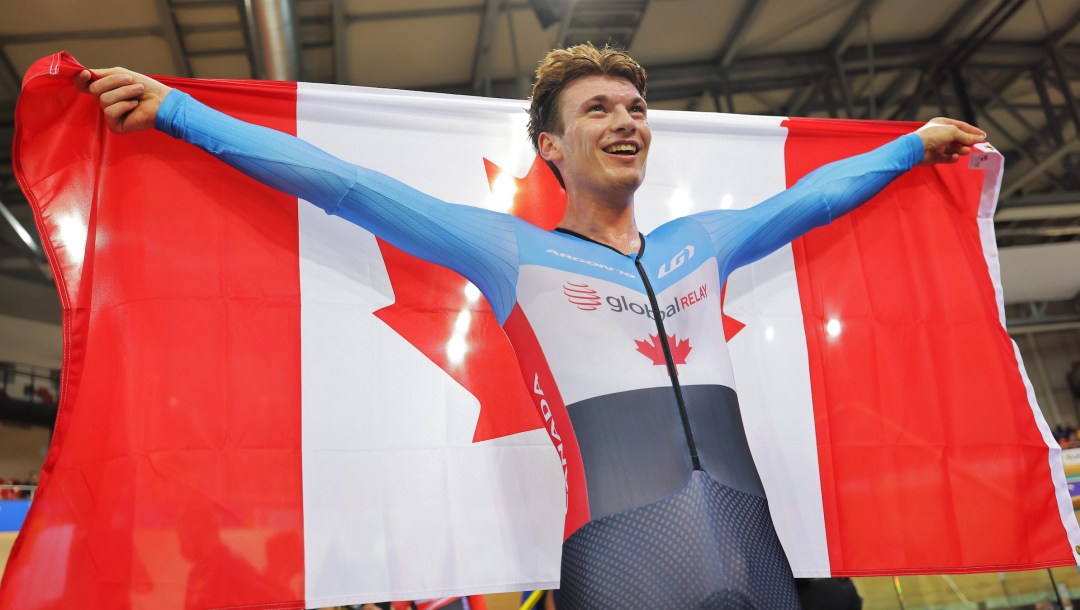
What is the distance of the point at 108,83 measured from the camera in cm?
215

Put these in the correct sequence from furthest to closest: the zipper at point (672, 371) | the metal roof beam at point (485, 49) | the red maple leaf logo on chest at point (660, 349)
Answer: the metal roof beam at point (485, 49)
the red maple leaf logo on chest at point (660, 349)
the zipper at point (672, 371)

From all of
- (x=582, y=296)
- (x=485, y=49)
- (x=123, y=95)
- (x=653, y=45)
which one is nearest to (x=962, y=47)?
(x=653, y=45)

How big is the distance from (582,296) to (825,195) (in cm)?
100

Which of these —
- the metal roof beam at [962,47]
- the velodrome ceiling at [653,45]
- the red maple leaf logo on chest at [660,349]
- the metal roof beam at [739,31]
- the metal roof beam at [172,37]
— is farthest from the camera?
the metal roof beam at [962,47]

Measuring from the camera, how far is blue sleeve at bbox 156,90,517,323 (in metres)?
2.15

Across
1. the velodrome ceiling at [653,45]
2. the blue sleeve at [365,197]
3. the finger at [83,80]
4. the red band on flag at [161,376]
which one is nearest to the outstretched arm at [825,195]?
the blue sleeve at [365,197]

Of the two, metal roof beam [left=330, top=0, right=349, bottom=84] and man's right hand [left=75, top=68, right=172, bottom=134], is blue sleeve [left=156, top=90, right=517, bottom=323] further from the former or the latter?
metal roof beam [left=330, top=0, right=349, bottom=84]

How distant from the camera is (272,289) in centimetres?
248

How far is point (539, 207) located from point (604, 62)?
58 cm

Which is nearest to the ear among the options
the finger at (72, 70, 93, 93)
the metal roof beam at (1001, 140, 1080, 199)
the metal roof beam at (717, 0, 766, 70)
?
the finger at (72, 70, 93, 93)

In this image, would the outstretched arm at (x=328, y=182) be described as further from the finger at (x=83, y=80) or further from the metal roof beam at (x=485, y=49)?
the metal roof beam at (x=485, y=49)

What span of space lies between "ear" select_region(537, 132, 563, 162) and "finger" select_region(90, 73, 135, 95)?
1.14 meters

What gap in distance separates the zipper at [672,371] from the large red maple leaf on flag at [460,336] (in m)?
0.60

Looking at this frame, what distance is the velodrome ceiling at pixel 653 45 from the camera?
6613 mm
